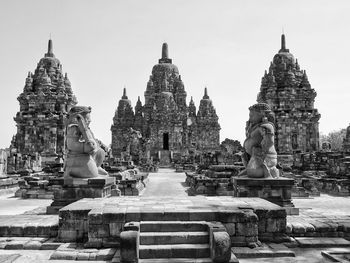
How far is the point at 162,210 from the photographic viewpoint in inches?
220

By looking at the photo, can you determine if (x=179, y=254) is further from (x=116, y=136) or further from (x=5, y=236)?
(x=116, y=136)

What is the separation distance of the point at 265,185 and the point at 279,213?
2.18 metres

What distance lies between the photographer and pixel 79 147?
26.9 ft

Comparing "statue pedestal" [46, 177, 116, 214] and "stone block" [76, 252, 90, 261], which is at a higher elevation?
"statue pedestal" [46, 177, 116, 214]

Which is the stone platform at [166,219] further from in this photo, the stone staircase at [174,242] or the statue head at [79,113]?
the statue head at [79,113]

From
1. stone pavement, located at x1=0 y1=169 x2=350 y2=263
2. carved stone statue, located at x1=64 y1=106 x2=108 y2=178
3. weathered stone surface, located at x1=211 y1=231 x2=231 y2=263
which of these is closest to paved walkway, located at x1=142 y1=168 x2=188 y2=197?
carved stone statue, located at x1=64 y1=106 x2=108 y2=178

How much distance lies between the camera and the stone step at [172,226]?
5.25m

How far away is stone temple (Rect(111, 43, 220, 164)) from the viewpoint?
167 ft

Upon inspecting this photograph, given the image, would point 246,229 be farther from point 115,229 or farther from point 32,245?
point 32,245

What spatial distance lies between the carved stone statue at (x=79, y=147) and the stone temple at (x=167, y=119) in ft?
129

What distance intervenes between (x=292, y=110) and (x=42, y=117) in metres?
24.0

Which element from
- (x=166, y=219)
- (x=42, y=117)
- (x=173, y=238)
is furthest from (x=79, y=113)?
(x=42, y=117)

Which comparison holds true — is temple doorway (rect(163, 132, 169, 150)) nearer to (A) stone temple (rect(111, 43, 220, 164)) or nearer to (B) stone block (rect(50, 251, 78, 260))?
(A) stone temple (rect(111, 43, 220, 164))

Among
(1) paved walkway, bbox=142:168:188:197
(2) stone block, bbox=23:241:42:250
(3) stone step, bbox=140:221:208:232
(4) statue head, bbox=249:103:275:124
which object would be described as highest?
(4) statue head, bbox=249:103:275:124
